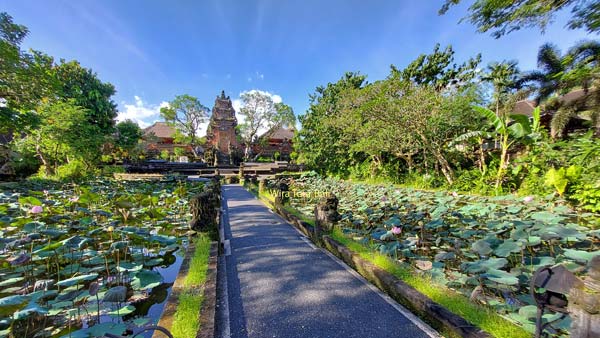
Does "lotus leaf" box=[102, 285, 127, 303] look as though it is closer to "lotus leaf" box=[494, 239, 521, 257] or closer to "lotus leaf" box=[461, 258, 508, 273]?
"lotus leaf" box=[461, 258, 508, 273]

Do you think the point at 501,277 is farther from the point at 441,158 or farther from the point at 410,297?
the point at 441,158

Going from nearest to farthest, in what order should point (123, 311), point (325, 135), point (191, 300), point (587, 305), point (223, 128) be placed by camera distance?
point (587, 305)
point (123, 311)
point (191, 300)
point (325, 135)
point (223, 128)

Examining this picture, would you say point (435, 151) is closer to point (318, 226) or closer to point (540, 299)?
point (318, 226)

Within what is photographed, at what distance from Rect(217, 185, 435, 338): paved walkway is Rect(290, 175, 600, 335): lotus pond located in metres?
0.73

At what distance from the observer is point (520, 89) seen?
12.5 metres

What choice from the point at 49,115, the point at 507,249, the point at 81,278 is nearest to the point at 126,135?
the point at 49,115

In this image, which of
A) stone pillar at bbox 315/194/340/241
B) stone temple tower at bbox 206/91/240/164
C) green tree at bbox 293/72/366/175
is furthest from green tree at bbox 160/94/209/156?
stone pillar at bbox 315/194/340/241

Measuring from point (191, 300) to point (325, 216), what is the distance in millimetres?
2830

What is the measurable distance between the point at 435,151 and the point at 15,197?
48.3 ft

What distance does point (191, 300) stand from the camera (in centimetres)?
229

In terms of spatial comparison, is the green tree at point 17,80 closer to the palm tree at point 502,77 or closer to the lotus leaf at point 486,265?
the lotus leaf at point 486,265

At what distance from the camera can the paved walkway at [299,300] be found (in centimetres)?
213

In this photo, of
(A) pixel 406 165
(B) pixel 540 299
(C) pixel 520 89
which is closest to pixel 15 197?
(B) pixel 540 299

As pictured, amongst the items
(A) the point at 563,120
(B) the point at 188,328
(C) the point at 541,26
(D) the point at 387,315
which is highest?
(C) the point at 541,26
